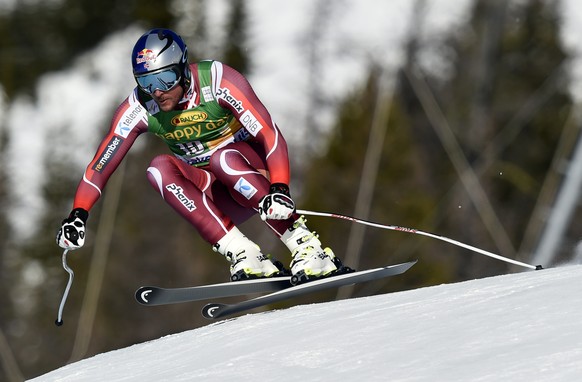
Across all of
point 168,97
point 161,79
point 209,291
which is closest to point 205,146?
point 168,97

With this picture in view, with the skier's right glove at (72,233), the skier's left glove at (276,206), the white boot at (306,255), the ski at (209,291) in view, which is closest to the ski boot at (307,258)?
the white boot at (306,255)

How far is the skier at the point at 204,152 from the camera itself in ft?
18.6

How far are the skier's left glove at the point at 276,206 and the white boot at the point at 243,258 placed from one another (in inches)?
16.7

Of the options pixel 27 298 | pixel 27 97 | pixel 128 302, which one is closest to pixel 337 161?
pixel 128 302

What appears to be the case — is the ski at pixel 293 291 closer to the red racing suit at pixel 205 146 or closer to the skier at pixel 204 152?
the skier at pixel 204 152

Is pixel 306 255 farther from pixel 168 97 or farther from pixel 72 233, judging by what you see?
pixel 72 233

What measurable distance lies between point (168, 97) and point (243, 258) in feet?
2.94

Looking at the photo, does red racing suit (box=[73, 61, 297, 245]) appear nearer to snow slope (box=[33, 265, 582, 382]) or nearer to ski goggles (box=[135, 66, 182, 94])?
ski goggles (box=[135, 66, 182, 94])

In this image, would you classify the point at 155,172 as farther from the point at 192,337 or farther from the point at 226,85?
the point at 192,337

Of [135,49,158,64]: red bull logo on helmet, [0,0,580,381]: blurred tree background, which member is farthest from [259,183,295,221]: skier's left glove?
[0,0,580,381]: blurred tree background

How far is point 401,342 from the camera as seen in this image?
4031mm

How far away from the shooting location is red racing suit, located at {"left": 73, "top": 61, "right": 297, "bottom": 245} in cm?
576

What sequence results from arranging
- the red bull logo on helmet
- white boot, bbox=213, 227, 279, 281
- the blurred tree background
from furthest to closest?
the blurred tree background < white boot, bbox=213, 227, 279, 281 < the red bull logo on helmet

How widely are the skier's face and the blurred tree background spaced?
788 inches
